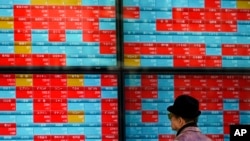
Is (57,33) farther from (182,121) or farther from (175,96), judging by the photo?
(182,121)

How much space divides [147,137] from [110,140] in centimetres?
37

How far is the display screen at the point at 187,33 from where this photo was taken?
222 inches

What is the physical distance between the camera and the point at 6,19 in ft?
18.1

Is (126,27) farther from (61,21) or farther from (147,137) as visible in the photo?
(147,137)

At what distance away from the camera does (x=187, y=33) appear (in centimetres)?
573

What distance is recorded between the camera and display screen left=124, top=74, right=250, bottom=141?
5.64 m

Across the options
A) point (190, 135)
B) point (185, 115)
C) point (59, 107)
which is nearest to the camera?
point (190, 135)

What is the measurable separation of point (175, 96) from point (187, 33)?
2.09 feet

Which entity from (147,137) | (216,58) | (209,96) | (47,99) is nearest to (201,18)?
(216,58)

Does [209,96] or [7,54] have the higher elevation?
[7,54]

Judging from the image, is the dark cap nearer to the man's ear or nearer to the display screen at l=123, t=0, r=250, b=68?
the man's ear

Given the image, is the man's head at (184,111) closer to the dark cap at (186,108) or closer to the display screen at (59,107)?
the dark cap at (186,108)

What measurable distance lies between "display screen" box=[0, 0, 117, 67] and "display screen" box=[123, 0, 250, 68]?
8.7 inches

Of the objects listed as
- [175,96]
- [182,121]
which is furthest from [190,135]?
[175,96]
